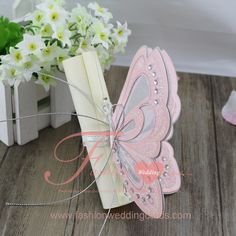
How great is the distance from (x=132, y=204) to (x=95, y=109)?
0.60ft

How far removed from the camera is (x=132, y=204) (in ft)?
2.81

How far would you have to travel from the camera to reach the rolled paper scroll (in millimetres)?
830

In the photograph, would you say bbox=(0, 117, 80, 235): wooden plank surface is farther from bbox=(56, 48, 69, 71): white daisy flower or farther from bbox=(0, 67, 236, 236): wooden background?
bbox=(56, 48, 69, 71): white daisy flower

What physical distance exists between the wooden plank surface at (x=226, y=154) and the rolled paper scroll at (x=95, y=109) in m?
0.19

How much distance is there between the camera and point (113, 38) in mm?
949

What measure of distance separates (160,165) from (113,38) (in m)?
0.33

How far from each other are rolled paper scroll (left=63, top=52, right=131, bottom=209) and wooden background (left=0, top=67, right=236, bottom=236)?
1.5 inches

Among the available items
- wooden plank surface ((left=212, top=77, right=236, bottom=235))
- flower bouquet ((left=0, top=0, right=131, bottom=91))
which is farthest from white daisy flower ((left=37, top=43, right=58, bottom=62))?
wooden plank surface ((left=212, top=77, right=236, bottom=235))

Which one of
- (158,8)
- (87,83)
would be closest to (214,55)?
(158,8)

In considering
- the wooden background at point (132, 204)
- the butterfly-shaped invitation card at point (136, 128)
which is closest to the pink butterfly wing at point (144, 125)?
the butterfly-shaped invitation card at point (136, 128)

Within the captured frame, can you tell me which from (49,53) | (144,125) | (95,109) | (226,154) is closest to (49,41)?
(49,53)

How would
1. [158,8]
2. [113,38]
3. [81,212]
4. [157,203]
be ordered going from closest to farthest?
[157,203] < [81,212] < [113,38] < [158,8]

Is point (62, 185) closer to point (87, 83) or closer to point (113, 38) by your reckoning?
point (87, 83)

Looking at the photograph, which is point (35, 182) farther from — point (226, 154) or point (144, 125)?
point (226, 154)
